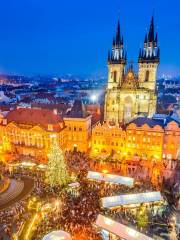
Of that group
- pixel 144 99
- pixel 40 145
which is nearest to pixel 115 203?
pixel 40 145

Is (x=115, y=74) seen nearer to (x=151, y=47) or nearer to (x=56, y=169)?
(x=151, y=47)

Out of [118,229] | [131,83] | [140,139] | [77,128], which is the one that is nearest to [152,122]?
[140,139]

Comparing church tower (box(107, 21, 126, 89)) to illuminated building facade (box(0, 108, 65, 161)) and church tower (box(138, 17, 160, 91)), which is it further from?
illuminated building facade (box(0, 108, 65, 161))

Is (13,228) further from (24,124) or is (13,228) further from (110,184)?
(24,124)

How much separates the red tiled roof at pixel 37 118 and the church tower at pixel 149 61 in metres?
27.3

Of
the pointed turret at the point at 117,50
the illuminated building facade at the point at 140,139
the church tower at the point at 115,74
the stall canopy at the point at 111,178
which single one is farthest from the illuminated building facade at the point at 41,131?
the pointed turret at the point at 117,50

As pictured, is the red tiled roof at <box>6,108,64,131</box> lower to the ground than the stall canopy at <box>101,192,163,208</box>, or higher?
higher

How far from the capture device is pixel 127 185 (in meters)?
43.7

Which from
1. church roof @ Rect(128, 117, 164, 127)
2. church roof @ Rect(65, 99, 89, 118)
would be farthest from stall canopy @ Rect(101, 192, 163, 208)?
church roof @ Rect(65, 99, 89, 118)

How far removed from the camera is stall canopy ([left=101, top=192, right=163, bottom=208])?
36844 mm

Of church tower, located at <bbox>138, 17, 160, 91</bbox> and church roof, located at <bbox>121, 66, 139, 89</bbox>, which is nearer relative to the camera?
church tower, located at <bbox>138, 17, 160, 91</bbox>

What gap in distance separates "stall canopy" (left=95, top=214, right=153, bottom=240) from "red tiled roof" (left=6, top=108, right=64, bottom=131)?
3236 cm

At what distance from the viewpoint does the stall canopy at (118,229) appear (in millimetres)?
28869

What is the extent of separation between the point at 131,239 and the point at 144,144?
34.4 meters
